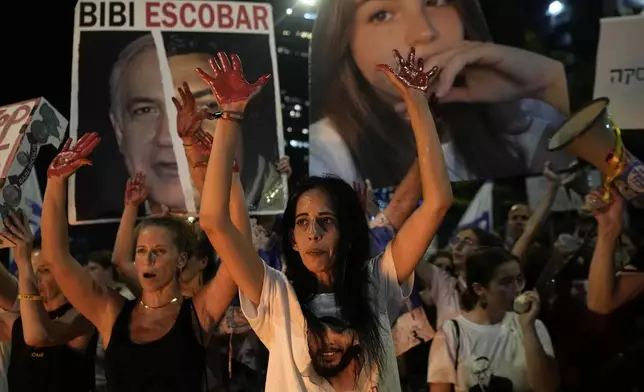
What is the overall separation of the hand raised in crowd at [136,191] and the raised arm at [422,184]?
71.1 inches

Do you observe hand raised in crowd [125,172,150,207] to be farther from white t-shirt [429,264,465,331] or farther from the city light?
the city light

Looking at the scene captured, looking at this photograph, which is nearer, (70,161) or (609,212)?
(70,161)

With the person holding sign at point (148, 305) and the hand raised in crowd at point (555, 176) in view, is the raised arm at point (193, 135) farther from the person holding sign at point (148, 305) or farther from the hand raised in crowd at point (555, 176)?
the hand raised in crowd at point (555, 176)

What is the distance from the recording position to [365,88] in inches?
159

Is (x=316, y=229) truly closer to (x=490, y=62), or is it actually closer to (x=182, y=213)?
(x=182, y=213)

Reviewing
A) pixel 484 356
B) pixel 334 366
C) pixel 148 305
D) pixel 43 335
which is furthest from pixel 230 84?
pixel 484 356

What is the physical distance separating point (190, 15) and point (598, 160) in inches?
91.3

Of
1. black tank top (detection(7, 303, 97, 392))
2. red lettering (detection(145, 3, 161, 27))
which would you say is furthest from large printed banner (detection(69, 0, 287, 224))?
black tank top (detection(7, 303, 97, 392))

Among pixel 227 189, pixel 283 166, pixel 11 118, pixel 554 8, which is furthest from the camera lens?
pixel 554 8

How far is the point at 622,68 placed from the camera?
3.72 m

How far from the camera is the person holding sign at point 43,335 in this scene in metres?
2.64

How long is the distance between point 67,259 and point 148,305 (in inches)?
12.3

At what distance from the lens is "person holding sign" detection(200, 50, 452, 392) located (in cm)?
172

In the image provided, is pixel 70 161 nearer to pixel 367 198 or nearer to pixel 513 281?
pixel 367 198
